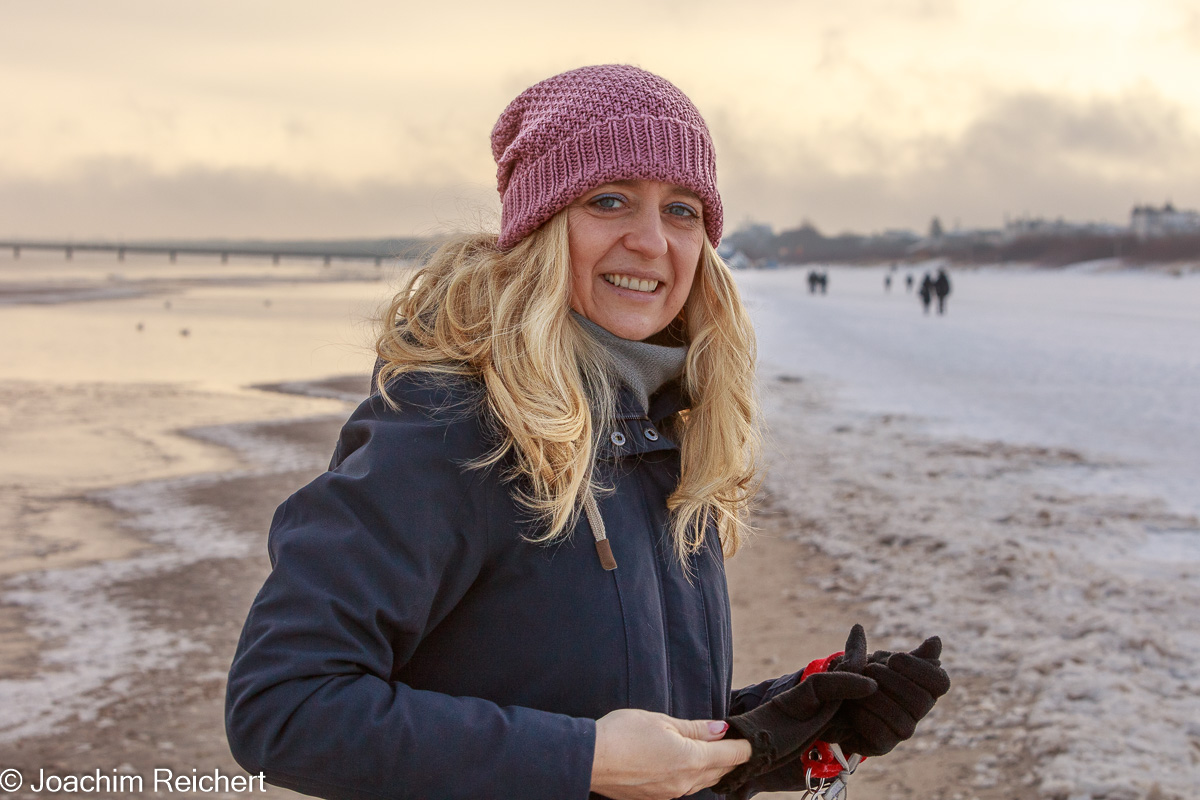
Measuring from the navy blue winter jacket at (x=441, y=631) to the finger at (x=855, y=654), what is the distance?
27 centimetres

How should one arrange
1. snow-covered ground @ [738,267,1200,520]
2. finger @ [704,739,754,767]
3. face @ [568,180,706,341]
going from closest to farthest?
finger @ [704,739,754,767] < face @ [568,180,706,341] < snow-covered ground @ [738,267,1200,520]

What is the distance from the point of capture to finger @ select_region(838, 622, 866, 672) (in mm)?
1810

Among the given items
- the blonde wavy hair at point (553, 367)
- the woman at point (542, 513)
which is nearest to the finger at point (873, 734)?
the woman at point (542, 513)

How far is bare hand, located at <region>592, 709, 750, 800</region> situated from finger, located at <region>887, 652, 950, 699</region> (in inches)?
16.1

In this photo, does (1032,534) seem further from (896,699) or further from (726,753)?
(726,753)

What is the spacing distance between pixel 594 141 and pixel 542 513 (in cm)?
65

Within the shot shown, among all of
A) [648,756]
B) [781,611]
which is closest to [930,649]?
[648,756]

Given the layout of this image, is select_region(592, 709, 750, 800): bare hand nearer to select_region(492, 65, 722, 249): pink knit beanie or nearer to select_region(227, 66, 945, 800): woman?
select_region(227, 66, 945, 800): woman

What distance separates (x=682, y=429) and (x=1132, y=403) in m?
12.9

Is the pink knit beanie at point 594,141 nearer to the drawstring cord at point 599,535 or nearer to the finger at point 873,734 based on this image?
the drawstring cord at point 599,535

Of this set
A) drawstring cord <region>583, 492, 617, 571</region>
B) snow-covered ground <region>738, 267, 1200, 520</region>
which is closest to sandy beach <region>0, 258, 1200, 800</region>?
snow-covered ground <region>738, 267, 1200, 520</region>

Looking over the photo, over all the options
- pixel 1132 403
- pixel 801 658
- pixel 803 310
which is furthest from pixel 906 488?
pixel 803 310

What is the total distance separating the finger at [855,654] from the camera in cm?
181

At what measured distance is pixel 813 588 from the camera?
6.41 metres
